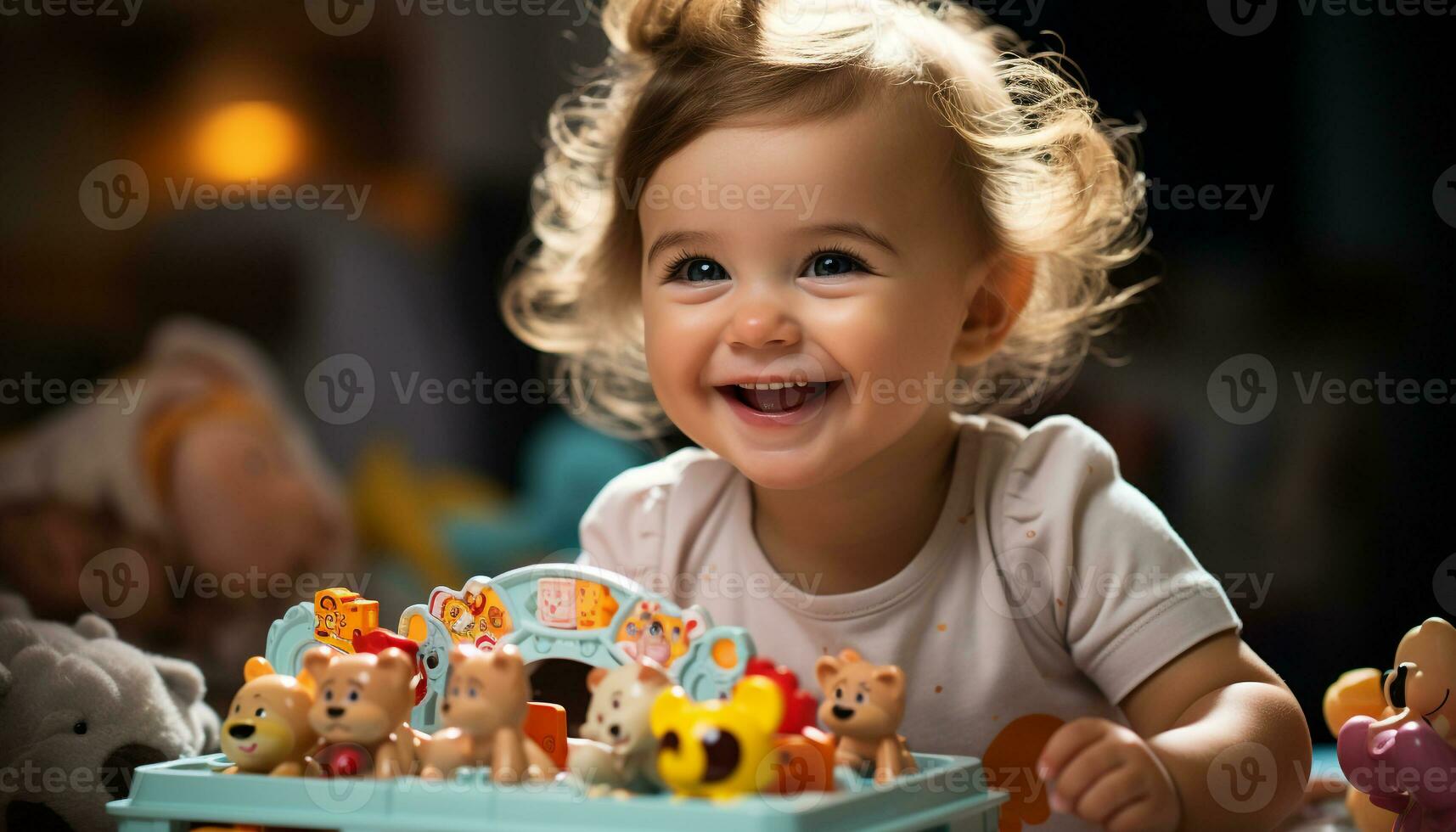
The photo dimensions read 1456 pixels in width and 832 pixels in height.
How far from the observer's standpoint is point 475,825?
625 millimetres

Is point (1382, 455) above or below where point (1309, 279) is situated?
below

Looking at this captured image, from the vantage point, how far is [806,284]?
3.08 feet

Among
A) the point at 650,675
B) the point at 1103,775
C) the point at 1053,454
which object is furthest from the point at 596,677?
the point at 1053,454

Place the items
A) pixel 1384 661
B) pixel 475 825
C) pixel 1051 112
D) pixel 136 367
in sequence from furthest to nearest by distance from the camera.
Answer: pixel 136 367, pixel 1384 661, pixel 1051 112, pixel 475 825

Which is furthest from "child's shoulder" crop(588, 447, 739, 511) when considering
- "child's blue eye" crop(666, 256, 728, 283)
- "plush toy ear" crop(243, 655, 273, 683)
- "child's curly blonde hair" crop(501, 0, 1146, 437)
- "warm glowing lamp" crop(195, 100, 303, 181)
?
"warm glowing lamp" crop(195, 100, 303, 181)

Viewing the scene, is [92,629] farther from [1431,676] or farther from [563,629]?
[1431,676]

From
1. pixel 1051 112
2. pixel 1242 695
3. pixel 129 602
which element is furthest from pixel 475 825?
pixel 129 602

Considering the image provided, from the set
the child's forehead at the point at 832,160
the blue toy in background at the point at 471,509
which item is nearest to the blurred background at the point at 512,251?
the blue toy in background at the point at 471,509

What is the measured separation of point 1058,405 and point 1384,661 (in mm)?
417

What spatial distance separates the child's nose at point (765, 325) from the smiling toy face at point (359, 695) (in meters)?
0.33

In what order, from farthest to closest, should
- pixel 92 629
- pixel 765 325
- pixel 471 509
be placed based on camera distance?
pixel 471 509 < pixel 92 629 < pixel 765 325

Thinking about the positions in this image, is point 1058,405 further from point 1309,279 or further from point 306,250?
point 306,250

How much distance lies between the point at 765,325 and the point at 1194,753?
0.37 m

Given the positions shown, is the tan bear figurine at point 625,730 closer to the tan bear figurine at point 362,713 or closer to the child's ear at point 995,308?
the tan bear figurine at point 362,713
